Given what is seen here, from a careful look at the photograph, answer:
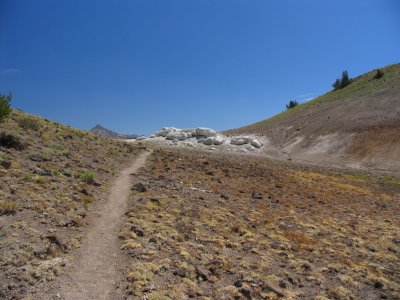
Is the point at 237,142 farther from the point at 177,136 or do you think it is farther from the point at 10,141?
the point at 10,141

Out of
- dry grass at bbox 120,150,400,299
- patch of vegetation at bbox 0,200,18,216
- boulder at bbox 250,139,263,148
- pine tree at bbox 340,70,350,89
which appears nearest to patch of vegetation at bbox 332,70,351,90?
pine tree at bbox 340,70,350,89

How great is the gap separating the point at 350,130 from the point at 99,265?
5700cm

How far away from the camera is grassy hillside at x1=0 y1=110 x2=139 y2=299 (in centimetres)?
1023

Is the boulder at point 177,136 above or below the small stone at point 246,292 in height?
above

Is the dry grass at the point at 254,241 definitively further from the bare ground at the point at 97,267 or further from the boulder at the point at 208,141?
the boulder at the point at 208,141

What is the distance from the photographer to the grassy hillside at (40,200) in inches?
403

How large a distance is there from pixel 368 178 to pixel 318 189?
39.1 ft

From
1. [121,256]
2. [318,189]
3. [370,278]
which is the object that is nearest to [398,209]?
[318,189]

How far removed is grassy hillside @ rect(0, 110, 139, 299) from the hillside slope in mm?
37903

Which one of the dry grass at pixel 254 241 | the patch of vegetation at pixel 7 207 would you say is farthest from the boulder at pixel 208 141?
the patch of vegetation at pixel 7 207

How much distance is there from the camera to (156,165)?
104 ft

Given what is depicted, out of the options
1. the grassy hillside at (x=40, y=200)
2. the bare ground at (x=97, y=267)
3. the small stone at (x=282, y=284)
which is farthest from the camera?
the small stone at (x=282, y=284)

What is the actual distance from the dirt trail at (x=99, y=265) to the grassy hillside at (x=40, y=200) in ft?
1.59

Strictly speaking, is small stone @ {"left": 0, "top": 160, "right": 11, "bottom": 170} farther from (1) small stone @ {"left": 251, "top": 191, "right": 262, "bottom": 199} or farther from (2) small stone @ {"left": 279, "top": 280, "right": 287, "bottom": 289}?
(1) small stone @ {"left": 251, "top": 191, "right": 262, "bottom": 199}
